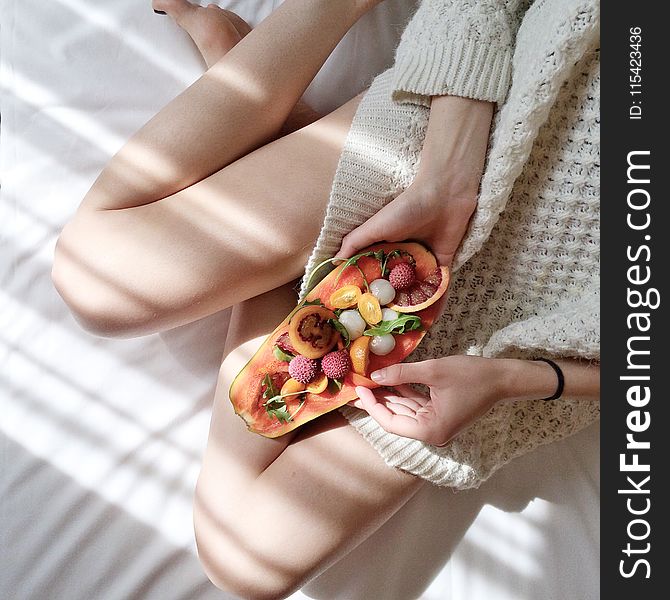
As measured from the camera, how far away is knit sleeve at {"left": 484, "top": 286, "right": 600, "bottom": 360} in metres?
0.85

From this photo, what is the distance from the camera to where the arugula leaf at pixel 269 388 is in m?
0.91

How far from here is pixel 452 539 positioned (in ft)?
3.55

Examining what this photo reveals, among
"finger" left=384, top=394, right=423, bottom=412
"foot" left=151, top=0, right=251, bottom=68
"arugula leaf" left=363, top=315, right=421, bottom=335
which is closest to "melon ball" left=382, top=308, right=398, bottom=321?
"arugula leaf" left=363, top=315, right=421, bottom=335

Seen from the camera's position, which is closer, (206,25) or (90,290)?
(90,290)

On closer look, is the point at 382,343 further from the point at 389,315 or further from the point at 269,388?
the point at 269,388

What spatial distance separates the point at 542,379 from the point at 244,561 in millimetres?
463

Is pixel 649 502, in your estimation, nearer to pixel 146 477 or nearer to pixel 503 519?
pixel 503 519

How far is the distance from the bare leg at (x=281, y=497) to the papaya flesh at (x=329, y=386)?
67mm

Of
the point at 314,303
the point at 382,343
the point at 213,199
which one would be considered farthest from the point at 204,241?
the point at 382,343

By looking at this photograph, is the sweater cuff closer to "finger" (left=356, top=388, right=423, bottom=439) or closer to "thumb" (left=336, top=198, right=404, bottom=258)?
"thumb" (left=336, top=198, right=404, bottom=258)

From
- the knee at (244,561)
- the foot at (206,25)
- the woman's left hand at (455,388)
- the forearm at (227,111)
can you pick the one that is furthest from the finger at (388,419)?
the foot at (206,25)

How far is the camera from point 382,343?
3.00ft

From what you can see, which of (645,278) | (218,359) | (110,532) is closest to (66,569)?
(110,532)

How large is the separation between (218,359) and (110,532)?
0.97 feet
